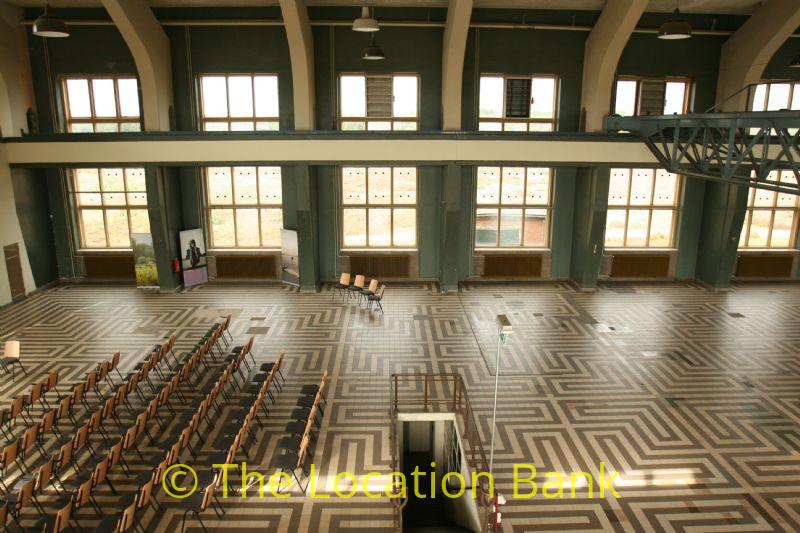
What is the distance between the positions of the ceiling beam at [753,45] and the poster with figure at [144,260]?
677 inches

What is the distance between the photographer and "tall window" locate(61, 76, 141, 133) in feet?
54.7

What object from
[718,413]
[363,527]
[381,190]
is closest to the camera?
[363,527]

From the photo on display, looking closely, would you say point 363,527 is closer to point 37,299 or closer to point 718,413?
point 718,413

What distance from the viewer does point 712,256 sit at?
1762 centimetres

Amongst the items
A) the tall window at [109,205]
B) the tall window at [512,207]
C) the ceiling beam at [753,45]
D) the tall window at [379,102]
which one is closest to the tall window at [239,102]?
the tall window at [379,102]

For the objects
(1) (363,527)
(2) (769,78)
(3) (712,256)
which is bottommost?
(1) (363,527)

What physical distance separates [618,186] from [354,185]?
28.4 ft

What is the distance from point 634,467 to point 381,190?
11555mm

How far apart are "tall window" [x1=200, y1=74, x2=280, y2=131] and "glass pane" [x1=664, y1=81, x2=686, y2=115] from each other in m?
12.3

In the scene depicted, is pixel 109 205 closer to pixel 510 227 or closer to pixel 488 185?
pixel 488 185

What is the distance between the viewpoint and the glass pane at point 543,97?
16.9m

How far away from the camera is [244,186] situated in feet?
57.7

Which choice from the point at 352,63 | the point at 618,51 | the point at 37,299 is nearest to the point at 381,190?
the point at 352,63

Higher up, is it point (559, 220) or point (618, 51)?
point (618, 51)
